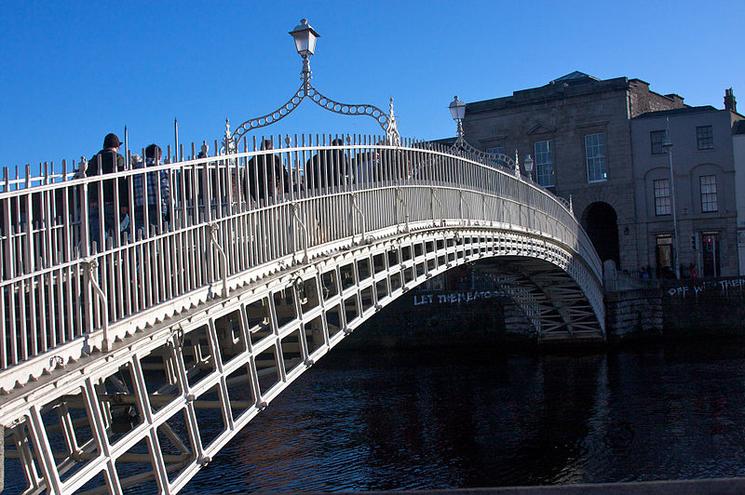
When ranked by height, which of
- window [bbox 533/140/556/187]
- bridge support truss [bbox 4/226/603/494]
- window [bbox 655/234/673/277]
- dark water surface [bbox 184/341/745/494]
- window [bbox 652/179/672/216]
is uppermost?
window [bbox 533/140/556/187]

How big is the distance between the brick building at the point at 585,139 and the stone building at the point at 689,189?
1.63ft

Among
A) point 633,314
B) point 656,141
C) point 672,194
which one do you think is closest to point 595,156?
point 656,141

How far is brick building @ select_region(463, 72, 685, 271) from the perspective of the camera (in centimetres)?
4216

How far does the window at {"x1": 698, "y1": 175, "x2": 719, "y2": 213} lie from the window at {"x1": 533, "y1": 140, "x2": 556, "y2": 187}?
6.98 m

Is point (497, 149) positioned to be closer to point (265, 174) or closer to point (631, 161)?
point (631, 161)

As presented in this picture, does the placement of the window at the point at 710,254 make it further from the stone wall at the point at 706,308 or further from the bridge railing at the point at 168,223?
the bridge railing at the point at 168,223

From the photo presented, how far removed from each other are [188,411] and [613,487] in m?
4.38

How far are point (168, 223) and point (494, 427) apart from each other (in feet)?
43.1

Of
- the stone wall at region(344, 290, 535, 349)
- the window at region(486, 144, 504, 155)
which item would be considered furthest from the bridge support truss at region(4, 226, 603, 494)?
the window at region(486, 144, 504, 155)

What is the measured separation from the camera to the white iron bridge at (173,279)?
559cm

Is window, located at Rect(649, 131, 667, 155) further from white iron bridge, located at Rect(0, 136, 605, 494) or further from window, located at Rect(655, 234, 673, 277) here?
white iron bridge, located at Rect(0, 136, 605, 494)

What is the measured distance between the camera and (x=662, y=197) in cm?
4159

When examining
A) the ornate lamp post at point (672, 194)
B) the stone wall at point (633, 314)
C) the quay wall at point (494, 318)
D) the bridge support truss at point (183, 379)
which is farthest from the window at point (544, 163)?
the bridge support truss at point (183, 379)

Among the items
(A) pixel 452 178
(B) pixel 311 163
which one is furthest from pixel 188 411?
(A) pixel 452 178
